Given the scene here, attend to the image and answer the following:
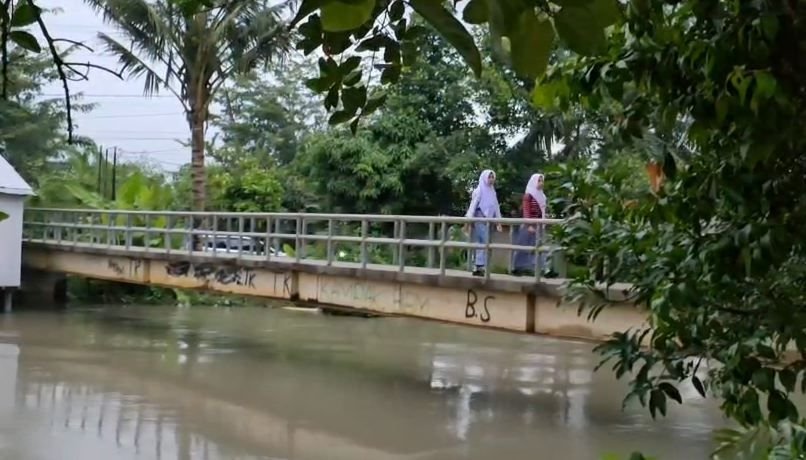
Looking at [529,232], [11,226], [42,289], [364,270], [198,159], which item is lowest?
[42,289]

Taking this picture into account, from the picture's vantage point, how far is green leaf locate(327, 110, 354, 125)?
1620mm

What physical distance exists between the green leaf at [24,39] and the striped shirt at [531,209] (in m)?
9.65

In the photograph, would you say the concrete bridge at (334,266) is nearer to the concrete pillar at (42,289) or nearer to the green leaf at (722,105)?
the concrete pillar at (42,289)

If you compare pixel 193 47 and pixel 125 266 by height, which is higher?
pixel 193 47

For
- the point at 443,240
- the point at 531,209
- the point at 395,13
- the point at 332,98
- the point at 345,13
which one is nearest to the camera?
the point at 345,13

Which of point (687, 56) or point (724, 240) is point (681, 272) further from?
point (687, 56)

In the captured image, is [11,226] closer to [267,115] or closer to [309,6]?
[267,115]

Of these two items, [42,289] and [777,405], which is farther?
[42,289]

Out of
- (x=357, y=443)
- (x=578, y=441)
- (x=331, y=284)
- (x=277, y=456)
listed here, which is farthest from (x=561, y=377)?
(x=277, y=456)

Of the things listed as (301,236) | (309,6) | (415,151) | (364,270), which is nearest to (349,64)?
(309,6)

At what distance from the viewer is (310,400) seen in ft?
37.4

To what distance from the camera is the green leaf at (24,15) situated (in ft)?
4.91

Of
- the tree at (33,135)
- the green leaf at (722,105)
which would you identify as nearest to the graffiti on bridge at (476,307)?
the green leaf at (722,105)

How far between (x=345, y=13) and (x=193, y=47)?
745 inches
